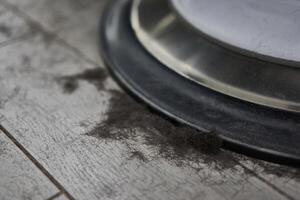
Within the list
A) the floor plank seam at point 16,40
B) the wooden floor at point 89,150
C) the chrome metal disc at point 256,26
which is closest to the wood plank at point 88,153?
the wooden floor at point 89,150

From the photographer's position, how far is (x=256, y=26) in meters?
1.21

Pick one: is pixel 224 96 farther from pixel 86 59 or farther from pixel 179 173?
pixel 86 59

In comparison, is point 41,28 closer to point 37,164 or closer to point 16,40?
point 16,40

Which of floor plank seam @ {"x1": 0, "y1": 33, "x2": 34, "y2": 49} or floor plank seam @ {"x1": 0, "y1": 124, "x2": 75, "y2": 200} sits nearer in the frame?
floor plank seam @ {"x1": 0, "y1": 124, "x2": 75, "y2": 200}

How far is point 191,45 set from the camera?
1316 millimetres

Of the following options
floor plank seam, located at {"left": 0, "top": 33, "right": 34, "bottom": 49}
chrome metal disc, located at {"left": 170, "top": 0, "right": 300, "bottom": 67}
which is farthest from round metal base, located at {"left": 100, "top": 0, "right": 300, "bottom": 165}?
floor plank seam, located at {"left": 0, "top": 33, "right": 34, "bottom": 49}

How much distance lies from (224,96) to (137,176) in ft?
1.23

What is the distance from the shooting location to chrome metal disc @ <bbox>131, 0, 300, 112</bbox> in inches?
45.3

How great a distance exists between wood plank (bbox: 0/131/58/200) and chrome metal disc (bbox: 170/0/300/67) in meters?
0.66

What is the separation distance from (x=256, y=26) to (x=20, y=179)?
795 millimetres

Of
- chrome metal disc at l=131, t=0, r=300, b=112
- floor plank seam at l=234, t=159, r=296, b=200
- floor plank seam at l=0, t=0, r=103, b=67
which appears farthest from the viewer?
floor plank seam at l=0, t=0, r=103, b=67

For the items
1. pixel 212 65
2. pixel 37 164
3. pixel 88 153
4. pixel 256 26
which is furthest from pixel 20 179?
pixel 256 26

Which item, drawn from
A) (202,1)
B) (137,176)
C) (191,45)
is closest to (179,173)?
(137,176)

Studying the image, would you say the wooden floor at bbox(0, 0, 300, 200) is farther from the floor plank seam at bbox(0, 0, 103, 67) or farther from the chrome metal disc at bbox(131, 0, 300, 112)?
the chrome metal disc at bbox(131, 0, 300, 112)
